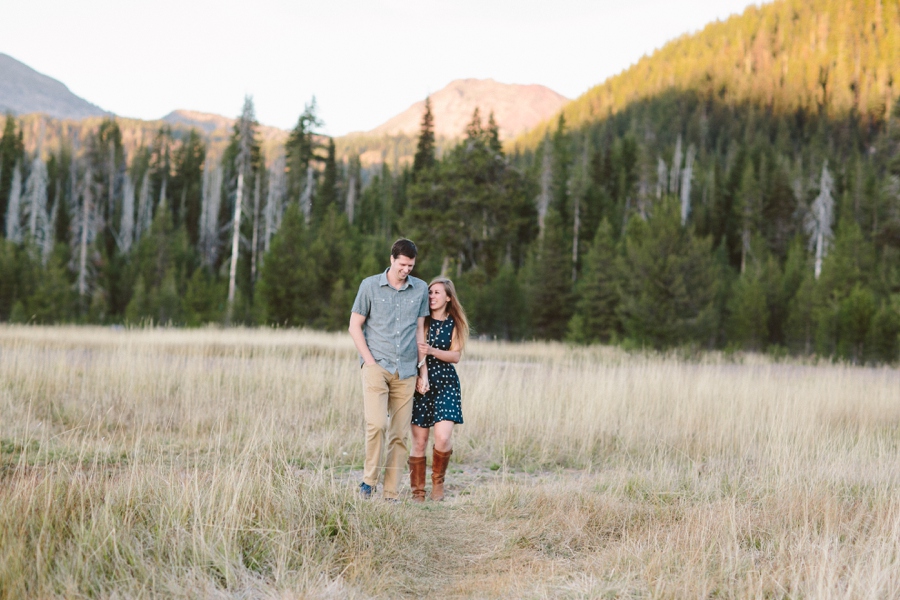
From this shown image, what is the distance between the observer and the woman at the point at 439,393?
562 cm

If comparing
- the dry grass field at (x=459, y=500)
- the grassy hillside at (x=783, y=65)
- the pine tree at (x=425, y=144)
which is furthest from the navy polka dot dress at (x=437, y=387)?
the grassy hillside at (x=783, y=65)

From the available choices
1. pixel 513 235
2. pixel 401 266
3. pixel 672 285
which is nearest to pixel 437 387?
pixel 401 266

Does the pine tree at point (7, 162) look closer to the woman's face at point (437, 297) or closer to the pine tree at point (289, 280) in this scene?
the pine tree at point (289, 280)

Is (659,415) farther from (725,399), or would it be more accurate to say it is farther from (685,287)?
(685,287)

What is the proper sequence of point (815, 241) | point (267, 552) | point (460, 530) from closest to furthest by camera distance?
1. point (267, 552)
2. point (460, 530)
3. point (815, 241)

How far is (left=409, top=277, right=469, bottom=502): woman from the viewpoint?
18.4 feet

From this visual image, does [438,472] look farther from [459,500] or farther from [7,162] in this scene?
[7,162]

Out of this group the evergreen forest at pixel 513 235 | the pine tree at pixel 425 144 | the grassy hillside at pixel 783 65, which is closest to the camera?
the evergreen forest at pixel 513 235

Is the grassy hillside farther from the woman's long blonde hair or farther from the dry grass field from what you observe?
the woman's long blonde hair

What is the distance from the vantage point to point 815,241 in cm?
4909

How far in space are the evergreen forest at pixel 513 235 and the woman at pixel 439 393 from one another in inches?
702

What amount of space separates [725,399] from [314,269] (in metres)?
24.3

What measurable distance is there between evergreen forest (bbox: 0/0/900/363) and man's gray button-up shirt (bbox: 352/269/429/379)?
18256 millimetres

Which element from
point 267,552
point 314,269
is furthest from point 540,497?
point 314,269
